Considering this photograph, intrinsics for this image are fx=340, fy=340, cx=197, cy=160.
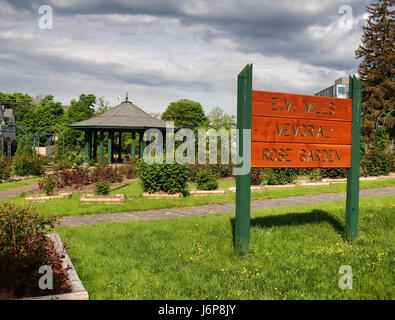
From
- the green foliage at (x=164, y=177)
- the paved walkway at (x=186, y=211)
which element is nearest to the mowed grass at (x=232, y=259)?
the paved walkway at (x=186, y=211)

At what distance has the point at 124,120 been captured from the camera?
24125 mm

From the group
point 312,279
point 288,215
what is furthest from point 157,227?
point 312,279

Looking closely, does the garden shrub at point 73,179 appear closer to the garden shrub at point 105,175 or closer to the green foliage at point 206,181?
the garden shrub at point 105,175

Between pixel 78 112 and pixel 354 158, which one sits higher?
pixel 78 112

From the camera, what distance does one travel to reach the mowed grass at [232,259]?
3867 mm

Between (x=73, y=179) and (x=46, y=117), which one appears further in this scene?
(x=46, y=117)

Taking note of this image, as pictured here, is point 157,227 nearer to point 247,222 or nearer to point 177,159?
point 247,222

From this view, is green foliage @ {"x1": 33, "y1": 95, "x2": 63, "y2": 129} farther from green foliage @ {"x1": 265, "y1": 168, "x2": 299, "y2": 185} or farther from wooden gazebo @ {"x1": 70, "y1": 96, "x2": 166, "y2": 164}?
green foliage @ {"x1": 265, "y1": 168, "x2": 299, "y2": 185}

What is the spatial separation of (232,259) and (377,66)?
127 ft

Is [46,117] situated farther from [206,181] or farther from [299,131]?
[299,131]

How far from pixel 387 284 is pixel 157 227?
Result: 414 centimetres

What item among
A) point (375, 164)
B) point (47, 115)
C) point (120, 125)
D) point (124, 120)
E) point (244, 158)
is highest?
point (47, 115)

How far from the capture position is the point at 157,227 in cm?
676

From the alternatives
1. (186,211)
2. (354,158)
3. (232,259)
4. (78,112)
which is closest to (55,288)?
(232,259)
